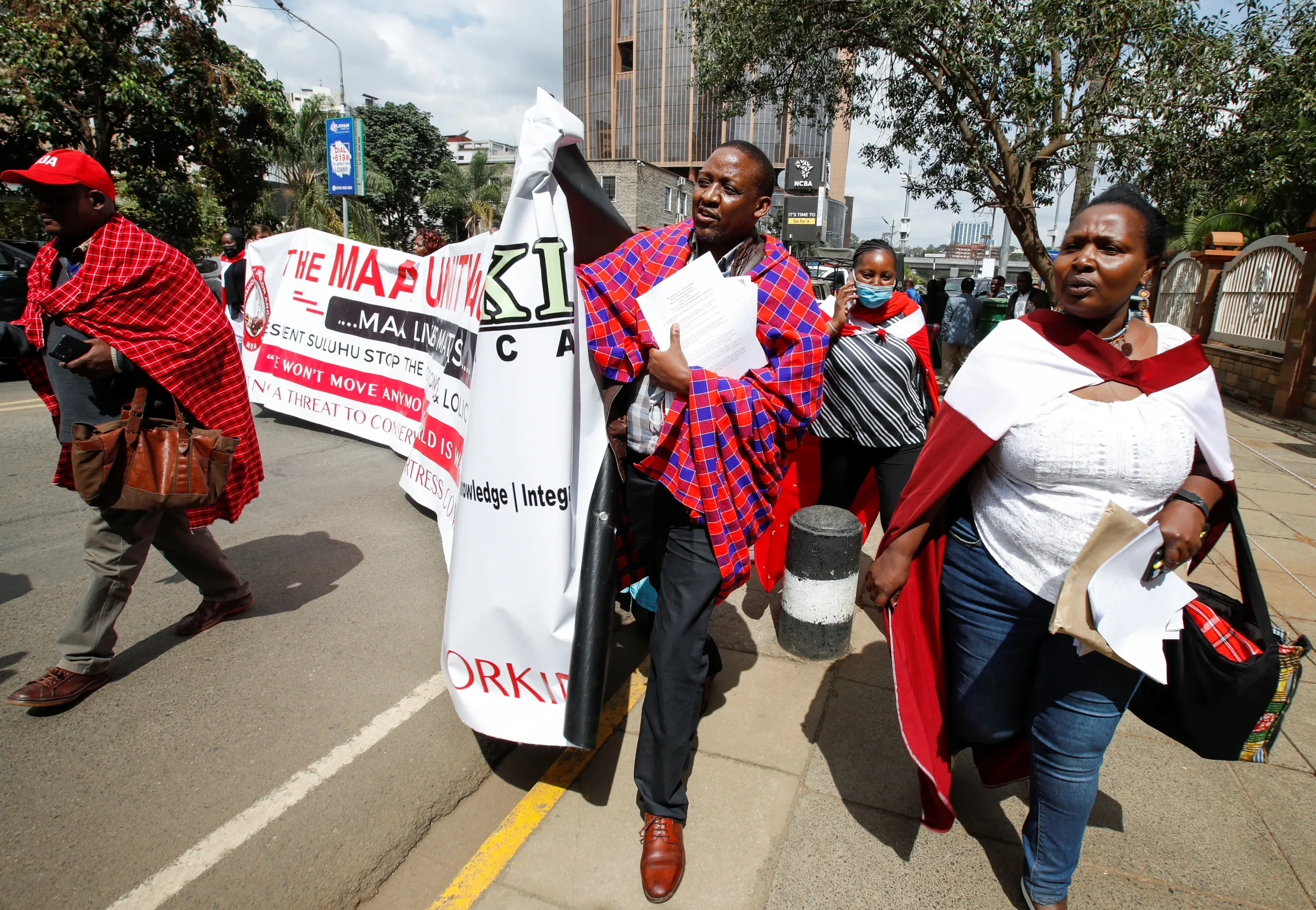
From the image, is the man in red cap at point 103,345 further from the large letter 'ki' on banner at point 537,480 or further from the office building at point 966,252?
the office building at point 966,252

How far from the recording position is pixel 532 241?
2.22 m

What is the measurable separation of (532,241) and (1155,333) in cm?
160

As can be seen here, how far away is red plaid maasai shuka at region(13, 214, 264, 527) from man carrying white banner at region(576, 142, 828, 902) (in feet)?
6.04

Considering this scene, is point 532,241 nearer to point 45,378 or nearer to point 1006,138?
point 45,378

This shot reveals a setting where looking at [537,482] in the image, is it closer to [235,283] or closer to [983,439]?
[983,439]

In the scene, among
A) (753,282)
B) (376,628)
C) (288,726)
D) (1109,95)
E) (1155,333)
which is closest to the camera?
(1155,333)

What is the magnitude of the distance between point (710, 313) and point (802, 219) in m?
26.5

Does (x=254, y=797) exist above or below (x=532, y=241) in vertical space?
below

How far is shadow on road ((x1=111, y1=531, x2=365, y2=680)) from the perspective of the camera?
346 cm

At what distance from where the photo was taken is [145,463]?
2.93 metres

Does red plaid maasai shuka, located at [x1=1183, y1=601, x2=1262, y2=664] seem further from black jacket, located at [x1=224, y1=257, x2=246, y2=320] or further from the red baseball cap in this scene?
black jacket, located at [x1=224, y1=257, x2=246, y2=320]

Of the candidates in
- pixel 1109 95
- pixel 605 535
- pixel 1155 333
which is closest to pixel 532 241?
pixel 605 535

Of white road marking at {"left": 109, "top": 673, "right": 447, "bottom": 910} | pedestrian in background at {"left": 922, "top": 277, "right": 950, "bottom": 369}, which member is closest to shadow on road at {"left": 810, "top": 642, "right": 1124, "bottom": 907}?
Result: white road marking at {"left": 109, "top": 673, "right": 447, "bottom": 910}

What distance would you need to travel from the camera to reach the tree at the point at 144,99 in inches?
535
